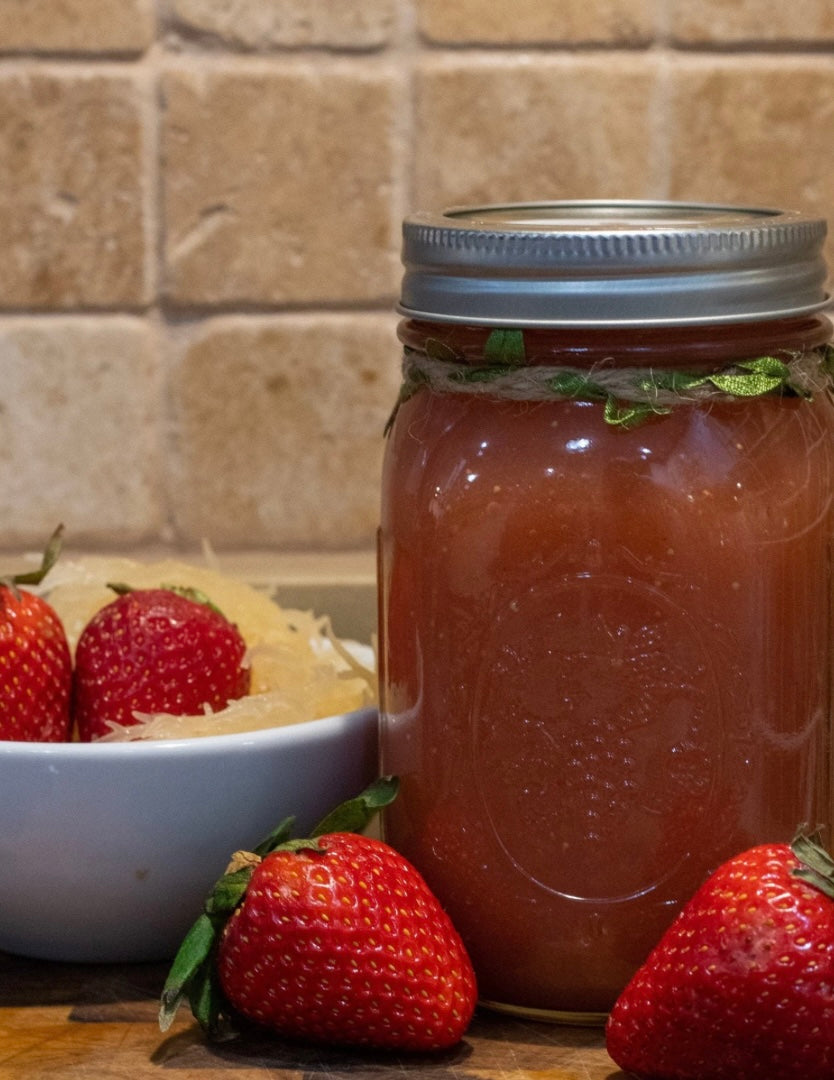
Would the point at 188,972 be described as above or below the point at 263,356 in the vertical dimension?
below

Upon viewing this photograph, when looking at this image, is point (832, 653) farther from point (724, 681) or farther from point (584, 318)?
point (584, 318)

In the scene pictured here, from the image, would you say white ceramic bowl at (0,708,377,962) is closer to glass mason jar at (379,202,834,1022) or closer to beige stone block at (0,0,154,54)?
glass mason jar at (379,202,834,1022)

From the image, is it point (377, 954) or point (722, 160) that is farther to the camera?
point (722, 160)

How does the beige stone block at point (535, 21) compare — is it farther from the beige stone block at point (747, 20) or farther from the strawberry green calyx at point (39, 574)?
the strawberry green calyx at point (39, 574)

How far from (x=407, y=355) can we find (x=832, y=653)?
0.25m

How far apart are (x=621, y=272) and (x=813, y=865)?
0.86 ft

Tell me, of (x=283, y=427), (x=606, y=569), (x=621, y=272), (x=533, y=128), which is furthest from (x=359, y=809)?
(x=533, y=128)

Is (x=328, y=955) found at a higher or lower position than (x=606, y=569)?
lower

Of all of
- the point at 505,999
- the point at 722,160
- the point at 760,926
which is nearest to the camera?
the point at 760,926

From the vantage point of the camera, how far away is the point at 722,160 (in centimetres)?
113

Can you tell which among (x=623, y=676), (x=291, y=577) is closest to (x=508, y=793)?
(x=623, y=676)

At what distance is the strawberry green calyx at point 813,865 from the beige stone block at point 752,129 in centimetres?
57

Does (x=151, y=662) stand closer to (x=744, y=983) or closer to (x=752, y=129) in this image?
(x=744, y=983)

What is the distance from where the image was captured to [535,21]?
111 cm
